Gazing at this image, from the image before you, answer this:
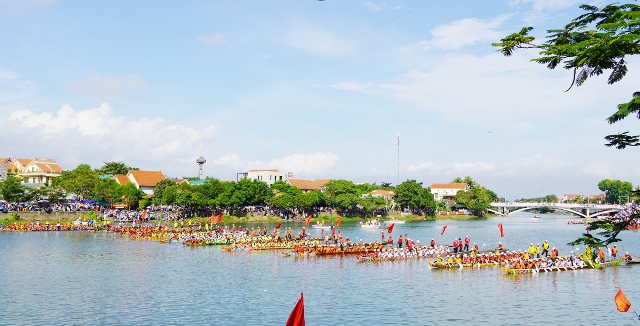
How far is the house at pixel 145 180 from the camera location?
11044 centimetres

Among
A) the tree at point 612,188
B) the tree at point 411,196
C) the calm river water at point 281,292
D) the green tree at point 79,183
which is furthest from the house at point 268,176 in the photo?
the tree at point 612,188

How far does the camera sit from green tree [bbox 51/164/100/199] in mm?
88125

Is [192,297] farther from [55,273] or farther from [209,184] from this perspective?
[209,184]

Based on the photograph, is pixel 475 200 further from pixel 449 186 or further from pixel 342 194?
pixel 342 194

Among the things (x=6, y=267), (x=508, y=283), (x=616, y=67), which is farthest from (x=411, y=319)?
(x=6, y=267)

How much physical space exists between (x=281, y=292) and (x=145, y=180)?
3472 inches

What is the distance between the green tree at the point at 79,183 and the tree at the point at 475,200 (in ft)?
286

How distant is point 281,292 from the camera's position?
1180 inches

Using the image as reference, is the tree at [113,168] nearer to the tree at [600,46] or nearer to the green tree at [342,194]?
the green tree at [342,194]

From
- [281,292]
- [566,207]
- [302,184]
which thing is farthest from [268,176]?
[281,292]

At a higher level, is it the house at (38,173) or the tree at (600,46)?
the house at (38,173)

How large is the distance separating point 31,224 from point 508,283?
59.3m

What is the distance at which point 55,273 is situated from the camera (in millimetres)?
36062

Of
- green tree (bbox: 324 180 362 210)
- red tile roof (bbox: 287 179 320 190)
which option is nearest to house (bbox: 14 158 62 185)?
red tile roof (bbox: 287 179 320 190)
